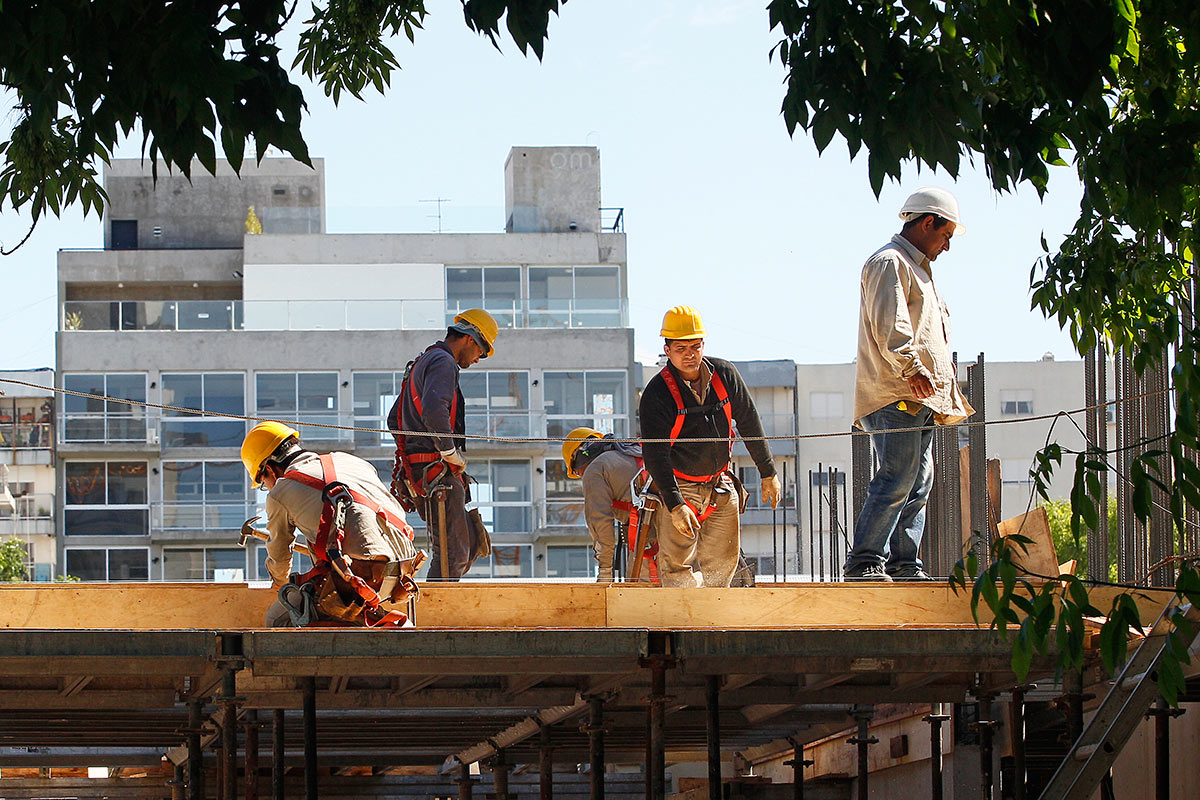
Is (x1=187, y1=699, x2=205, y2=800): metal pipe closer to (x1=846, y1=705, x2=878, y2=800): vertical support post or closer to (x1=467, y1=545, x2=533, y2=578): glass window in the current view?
(x1=846, y1=705, x2=878, y2=800): vertical support post

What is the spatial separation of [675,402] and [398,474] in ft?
6.39

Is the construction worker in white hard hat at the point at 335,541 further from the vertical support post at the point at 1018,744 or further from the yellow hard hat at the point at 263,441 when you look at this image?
the vertical support post at the point at 1018,744

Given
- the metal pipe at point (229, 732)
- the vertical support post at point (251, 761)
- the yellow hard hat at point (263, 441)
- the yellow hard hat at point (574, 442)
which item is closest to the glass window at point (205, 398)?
the yellow hard hat at point (574, 442)

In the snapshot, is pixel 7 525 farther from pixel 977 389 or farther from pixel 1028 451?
pixel 977 389

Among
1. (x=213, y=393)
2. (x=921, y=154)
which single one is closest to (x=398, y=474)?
(x=921, y=154)

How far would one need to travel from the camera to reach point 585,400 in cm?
5956

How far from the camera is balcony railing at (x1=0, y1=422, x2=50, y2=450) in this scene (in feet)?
205

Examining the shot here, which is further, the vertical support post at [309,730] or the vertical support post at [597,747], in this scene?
the vertical support post at [597,747]

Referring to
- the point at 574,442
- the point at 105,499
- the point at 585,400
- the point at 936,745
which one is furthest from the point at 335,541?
the point at 105,499

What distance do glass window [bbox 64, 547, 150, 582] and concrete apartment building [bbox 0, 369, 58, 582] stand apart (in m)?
1.08

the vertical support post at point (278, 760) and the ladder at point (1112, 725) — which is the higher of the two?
the ladder at point (1112, 725)

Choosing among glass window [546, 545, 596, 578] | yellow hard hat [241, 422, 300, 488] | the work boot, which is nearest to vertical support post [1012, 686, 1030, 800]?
the work boot

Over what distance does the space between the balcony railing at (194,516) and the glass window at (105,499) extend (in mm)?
563

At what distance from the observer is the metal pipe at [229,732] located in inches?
327
